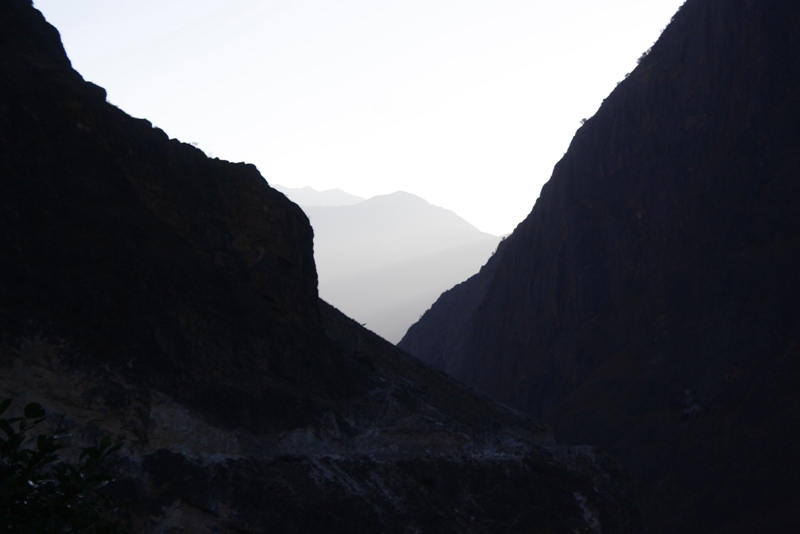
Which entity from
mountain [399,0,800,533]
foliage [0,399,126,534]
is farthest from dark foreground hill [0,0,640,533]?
mountain [399,0,800,533]

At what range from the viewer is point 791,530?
123 feet

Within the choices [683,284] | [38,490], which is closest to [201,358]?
[38,490]

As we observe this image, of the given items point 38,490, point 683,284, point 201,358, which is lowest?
point 38,490

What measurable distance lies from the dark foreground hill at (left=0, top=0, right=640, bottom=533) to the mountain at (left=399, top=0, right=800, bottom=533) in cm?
1387

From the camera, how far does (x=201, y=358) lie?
24.7 m

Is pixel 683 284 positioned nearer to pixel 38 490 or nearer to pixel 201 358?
pixel 201 358

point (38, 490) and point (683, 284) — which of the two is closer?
point (38, 490)

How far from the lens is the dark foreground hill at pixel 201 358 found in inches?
845

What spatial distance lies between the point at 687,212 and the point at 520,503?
30.1m

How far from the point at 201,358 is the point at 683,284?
33117mm

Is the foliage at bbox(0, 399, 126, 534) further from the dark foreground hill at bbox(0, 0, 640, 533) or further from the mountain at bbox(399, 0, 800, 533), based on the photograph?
the mountain at bbox(399, 0, 800, 533)

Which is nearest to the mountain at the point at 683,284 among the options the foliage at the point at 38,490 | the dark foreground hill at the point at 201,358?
the dark foreground hill at the point at 201,358

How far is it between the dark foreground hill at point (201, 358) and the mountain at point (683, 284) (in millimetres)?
13874

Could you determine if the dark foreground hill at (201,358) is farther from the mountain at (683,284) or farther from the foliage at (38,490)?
the mountain at (683,284)
